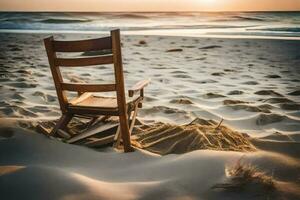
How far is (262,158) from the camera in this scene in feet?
9.65

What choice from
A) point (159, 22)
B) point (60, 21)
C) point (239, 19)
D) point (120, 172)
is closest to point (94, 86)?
point (120, 172)

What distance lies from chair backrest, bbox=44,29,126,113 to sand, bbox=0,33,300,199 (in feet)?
1.88

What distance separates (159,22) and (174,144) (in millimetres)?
21466

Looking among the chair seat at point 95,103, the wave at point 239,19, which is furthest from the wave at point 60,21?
the chair seat at point 95,103

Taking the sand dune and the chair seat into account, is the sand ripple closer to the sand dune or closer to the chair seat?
the sand dune

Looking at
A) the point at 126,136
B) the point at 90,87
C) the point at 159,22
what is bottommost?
the point at 159,22

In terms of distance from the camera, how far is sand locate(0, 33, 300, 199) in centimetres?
252

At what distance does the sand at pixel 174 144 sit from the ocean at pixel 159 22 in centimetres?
1321

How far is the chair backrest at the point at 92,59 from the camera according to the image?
3018 mm

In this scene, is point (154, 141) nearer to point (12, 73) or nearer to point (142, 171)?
point (142, 171)

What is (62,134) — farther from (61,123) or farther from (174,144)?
(174,144)

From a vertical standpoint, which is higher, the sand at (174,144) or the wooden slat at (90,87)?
the wooden slat at (90,87)

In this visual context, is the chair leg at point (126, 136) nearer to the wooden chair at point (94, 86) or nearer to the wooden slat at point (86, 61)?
the wooden chair at point (94, 86)

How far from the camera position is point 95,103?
3715 mm
